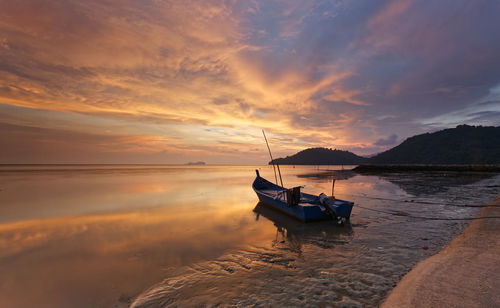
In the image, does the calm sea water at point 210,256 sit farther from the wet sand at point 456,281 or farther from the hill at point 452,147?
the hill at point 452,147

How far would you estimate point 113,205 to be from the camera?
65.7 ft

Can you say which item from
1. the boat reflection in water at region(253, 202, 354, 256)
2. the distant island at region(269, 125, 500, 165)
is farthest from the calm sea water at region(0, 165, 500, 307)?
the distant island at region(269, 125, 500, 165)

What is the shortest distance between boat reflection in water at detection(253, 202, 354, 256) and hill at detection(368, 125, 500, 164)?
6167 inches

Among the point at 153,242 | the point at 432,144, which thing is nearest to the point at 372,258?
the point at 153,242

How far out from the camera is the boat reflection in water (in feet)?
33.0

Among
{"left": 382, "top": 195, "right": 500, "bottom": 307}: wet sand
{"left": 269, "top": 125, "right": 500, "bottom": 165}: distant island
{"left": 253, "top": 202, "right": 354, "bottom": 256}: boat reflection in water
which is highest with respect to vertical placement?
{"left": 269, "top": 125, "right": 500, "bottom": 165}: distant island

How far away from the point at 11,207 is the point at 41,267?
56.0 feet

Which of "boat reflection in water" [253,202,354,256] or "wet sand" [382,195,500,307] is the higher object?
"wet sand" [382,195,500,307]

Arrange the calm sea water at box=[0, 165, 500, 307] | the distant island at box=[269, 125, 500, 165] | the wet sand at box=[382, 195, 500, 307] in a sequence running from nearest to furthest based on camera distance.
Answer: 1. the wet sand at box=[382, 195, 500, 307]
2. the calm sea water at box=[0, 165, 500, 307]
3. the distant island at box=[269, 125, 500, 165]

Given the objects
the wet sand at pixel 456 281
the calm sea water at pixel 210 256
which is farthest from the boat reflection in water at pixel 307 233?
the wet sand at pixel 456 281

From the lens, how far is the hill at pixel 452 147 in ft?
421

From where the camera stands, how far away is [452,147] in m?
147

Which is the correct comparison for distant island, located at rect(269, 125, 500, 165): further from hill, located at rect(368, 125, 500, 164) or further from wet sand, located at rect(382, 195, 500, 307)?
wet sand, located at rect(382, 195, 500, 307)

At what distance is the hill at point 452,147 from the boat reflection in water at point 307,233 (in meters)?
157
